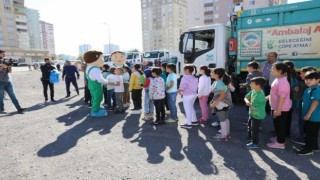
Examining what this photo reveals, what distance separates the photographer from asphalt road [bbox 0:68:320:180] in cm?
338

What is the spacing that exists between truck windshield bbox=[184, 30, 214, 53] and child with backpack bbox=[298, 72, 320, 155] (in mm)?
4964

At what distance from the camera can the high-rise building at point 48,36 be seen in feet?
425

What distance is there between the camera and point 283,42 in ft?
22.9

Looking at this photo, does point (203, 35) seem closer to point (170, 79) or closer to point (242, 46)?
point (242, 46)

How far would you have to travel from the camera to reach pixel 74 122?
6.33 meters

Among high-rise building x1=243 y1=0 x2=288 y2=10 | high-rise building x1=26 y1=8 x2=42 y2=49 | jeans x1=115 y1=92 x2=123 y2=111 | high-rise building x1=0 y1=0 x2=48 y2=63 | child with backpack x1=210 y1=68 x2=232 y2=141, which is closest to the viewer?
child with backpack x1=210 y1=68 x2=232 y2=141

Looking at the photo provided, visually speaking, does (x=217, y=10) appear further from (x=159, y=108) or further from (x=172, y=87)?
(x=159, y=108)

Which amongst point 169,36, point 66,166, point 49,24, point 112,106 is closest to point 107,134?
point 66,166

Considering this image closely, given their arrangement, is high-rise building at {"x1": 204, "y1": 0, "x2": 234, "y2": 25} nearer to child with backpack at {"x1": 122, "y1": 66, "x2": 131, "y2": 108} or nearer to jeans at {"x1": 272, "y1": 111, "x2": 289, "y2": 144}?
child with backpack at {"x1": 122, "y1": 66, "x2": 131, "y2": 108}

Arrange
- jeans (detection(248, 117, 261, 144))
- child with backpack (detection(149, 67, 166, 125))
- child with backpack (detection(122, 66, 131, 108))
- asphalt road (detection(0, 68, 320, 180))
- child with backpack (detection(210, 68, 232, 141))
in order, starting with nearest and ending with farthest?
asphalt road (detection(0, 68, 320, 180)), jeans (detection(248, 117, 261, 144)), child with backpack (detection(210, 68, 232, 141)), child with backpack (detection(149, 67, 166, 125)), child with backpack (detection(122, 66, 131, 108))

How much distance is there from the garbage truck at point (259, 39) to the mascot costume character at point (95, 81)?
11.3 feet

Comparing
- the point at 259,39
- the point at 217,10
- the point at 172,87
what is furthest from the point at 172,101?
the point at 217,10

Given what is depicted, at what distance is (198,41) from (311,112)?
18.1ft

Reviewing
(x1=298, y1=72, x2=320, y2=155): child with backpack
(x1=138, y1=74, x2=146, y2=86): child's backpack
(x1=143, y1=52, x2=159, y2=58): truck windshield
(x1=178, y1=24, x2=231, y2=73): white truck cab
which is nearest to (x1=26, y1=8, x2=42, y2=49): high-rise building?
(x1=143, y1=52, x2=159, y2=58): truck windshield
